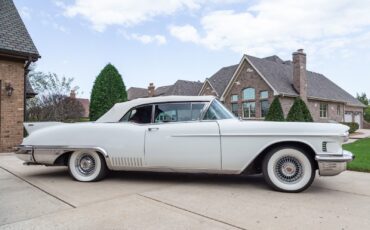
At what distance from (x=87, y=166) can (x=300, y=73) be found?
22.8 m

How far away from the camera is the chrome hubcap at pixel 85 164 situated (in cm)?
466

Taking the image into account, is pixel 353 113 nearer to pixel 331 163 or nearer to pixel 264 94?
pixel 264 94

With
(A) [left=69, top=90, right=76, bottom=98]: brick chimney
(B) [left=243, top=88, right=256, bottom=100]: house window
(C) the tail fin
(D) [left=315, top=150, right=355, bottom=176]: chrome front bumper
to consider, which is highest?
(B) [left=243, top=88, right=256, bottom=100]: house window

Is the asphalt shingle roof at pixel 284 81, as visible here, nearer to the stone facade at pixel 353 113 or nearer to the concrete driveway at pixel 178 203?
→ the stone facade at pixel 353 113

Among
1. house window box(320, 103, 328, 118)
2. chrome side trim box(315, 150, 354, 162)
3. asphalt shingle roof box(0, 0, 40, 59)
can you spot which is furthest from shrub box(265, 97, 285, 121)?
chrome side trim box(315, 150, 354, 162)

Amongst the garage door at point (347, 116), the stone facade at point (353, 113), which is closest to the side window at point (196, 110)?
the garage door at point (347, 116)

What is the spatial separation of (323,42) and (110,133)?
16782 millimetres

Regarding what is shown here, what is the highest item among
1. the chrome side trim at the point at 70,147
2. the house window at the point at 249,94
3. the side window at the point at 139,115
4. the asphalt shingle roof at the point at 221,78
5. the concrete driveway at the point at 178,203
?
the asphalt shingle roof at the point at 221,78

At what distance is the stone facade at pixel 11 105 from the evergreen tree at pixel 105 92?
2235 mm

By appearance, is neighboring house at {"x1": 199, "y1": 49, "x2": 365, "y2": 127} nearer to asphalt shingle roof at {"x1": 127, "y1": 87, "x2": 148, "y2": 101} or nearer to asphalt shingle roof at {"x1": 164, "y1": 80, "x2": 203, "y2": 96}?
asphalt shingle roof at {"x1": 164, "y1": 80, "x2": 203, "y2": 96}

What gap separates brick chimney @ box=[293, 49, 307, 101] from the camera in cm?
2350

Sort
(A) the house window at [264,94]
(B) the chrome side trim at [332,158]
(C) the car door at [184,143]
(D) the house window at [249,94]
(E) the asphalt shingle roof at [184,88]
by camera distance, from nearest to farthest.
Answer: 1. (B) the chrome side trim at [332,158]
2. (C) the car door at [184,143]
3. (A) the house window at [264,94]
4. (D) the house window at [249,94]
5. (E) the asphalt shingle roof at [184,88]

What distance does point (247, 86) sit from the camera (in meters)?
25.6

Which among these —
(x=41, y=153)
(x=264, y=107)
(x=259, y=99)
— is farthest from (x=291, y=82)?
(x=41, y=153)
